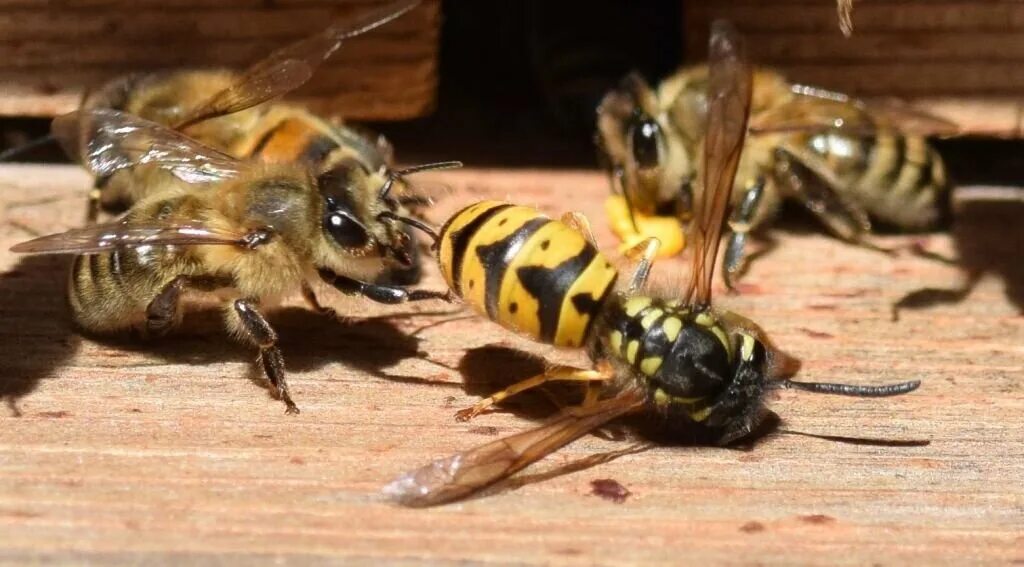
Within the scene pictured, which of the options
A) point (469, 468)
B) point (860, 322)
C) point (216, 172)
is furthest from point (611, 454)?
point (216, 172)

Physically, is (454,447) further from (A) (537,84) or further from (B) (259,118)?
(A) (537,84)

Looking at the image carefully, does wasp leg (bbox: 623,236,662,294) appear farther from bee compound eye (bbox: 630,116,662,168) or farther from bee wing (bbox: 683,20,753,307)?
bee compound eye (bbox: 630,116,662,168)

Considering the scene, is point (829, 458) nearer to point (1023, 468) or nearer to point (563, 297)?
point (1023, 468)

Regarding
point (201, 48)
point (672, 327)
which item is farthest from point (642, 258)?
point (201, 48)

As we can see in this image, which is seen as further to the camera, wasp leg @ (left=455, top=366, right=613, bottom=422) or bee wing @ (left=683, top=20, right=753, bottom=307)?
bee wing @ (left=683, top=20, right=753, bottom=307)

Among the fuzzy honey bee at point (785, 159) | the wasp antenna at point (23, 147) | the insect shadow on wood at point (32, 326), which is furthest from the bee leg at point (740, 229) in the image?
the wasp antenna at point (23, 147)

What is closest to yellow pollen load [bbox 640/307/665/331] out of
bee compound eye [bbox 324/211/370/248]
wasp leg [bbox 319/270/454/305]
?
wasp leg [bbox 319/270/454/305]
